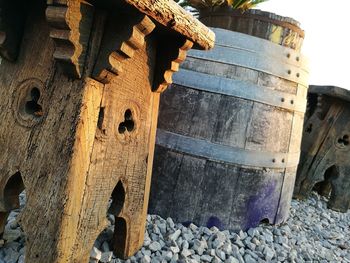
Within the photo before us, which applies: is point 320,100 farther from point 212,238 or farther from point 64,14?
point 64,14

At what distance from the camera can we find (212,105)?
2.43 metres

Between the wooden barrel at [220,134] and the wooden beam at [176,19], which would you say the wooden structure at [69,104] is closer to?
the wooden beam at [176,19]

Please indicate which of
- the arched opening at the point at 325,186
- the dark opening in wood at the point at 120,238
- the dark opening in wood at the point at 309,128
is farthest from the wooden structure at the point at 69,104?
the arched opening at the point at 325,186

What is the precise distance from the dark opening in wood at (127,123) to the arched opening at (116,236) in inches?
10.7

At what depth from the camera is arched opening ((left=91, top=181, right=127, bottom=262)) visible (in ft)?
5.64

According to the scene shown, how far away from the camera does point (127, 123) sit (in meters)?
1.74

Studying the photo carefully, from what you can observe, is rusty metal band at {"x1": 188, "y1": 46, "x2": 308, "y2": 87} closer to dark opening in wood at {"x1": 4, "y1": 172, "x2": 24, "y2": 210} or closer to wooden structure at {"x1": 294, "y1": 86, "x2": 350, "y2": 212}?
dark opening in wood at {"x1": 4, "y1": 172, "x2": 24, "y2": 210}

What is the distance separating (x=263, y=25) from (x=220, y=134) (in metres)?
0.93

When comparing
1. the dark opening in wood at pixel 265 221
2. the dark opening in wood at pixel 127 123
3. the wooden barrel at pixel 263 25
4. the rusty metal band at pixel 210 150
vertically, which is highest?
the wooden barrel at pixel 263 25

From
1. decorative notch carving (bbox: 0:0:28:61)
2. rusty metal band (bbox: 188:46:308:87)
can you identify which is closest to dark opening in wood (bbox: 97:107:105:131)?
decorative notch carving (bbox: 0:0:28:61)

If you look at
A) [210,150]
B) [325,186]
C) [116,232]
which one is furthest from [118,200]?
[325,186]

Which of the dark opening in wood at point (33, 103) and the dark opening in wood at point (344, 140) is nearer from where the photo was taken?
the dark opening in wood at point (33, 103)

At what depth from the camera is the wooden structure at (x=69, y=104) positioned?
1315 millimetres

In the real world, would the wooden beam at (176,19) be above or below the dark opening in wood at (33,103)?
above
